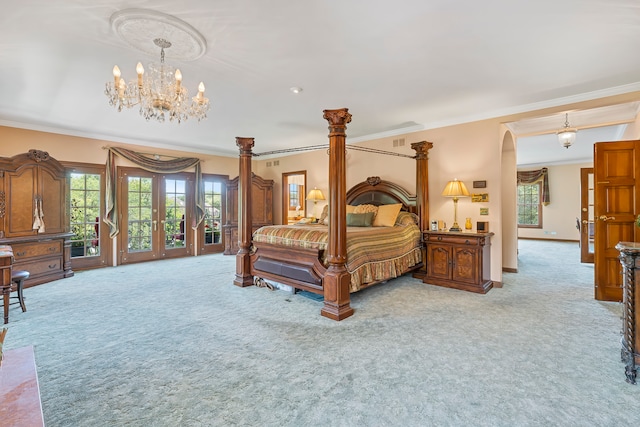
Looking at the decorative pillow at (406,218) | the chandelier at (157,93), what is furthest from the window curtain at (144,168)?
the decorative pillow at (406,218)

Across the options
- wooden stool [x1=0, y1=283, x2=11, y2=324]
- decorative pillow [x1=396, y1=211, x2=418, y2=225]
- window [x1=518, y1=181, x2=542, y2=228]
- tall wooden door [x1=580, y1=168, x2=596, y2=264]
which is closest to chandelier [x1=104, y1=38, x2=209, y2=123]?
wooden stool [x1=0, y1=283, x2=11, y2=324]

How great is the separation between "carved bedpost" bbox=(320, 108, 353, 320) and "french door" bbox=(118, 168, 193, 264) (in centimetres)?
508

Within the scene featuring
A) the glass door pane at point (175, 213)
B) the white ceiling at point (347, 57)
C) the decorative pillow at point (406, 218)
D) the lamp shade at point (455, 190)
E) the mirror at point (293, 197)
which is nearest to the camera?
the white ceiling at point (347, 57)

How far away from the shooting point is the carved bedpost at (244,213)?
4.72 m

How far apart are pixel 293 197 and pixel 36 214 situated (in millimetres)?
5448

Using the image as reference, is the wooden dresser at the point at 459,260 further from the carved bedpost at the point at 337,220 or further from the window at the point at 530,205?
the window at the point at 530,205

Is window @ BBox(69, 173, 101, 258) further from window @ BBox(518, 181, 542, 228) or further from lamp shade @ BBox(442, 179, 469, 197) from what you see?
window @ BBox(518, 181, 542, 228)

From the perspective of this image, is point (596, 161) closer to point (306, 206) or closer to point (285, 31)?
point (285, 31)

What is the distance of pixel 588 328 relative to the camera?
305 centimetres

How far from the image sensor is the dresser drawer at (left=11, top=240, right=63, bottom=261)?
4553 millimetres

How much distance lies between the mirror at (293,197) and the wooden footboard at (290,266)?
3254 millimetres

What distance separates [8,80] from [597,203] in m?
7.43

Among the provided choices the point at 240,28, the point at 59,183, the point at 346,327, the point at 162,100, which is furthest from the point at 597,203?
the point at 59,183

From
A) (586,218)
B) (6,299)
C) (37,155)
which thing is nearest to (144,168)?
(37,155)
